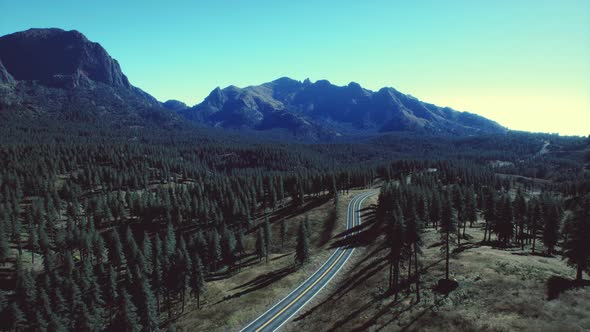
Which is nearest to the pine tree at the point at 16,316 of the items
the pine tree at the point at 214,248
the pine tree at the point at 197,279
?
the pine tree at the point at 197,279

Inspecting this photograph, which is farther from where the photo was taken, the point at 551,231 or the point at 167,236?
the point at 167,236

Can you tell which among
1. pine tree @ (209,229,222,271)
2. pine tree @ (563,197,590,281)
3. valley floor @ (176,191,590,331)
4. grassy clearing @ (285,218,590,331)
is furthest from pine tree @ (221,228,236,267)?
pine tree @ (563,197,590,281)

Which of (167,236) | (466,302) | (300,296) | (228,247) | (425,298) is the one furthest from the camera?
(167,236)

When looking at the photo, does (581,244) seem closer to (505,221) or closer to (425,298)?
(425,298)

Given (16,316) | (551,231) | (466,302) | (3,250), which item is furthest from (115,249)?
(551,231)

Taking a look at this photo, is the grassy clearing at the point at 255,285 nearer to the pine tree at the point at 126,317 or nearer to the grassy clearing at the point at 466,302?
the pine tree at the point at 126,317

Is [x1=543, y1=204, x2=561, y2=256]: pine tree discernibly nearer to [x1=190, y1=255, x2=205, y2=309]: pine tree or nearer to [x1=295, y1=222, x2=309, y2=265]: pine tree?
[x1=295, y1=222, x2=309, y2=265]: pine tree
